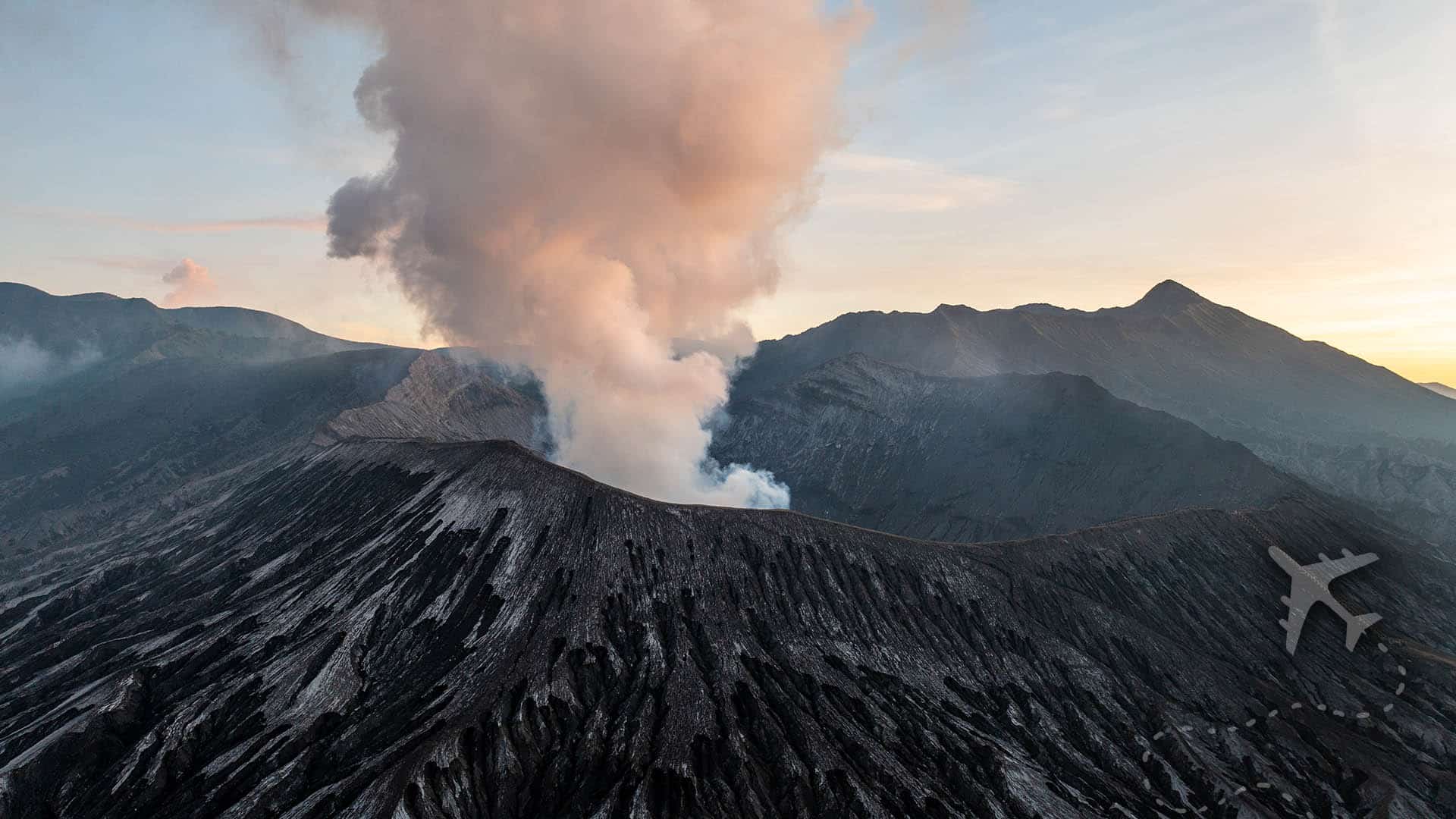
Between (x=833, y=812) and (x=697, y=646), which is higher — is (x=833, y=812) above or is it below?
below

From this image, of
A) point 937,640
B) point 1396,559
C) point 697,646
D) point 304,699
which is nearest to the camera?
point 304,699

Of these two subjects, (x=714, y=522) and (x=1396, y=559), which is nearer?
(x=714, y=522)

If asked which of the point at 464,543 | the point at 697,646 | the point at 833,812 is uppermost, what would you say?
the point at 464,543

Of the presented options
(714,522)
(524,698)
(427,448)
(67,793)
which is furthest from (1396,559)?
(67,793)

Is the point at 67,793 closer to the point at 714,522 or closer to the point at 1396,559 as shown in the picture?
the point at 714,522

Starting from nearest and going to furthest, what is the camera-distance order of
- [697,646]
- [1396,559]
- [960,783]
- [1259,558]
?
[960,783] → [697,646] → [1259,558] → [1396,559]

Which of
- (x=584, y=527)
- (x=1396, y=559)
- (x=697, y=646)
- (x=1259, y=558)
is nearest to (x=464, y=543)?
(x=584, y=527)
